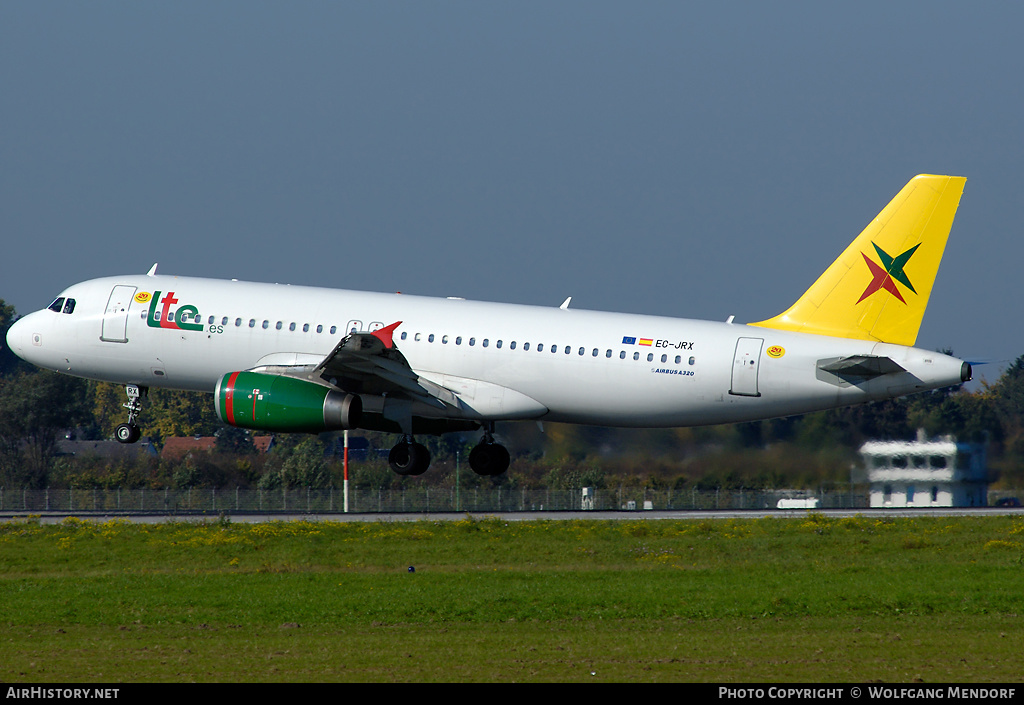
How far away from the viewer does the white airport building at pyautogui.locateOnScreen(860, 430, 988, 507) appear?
39.0 m

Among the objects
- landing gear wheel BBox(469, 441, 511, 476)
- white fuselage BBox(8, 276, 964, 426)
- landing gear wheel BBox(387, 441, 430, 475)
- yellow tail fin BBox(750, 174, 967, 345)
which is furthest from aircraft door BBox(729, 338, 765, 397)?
landing gear wheel BBox(387, 441, 430, 475)

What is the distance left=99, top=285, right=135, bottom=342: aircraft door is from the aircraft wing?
6157mm

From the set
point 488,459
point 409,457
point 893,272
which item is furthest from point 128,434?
point 893,272

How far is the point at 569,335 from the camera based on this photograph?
108ft

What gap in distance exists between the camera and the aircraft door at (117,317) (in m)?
35.0

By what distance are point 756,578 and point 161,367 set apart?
17358mm

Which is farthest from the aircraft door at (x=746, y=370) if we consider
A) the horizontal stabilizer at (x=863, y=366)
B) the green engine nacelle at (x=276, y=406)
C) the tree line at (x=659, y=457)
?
the green engine nacelle at (x=276, y=406)

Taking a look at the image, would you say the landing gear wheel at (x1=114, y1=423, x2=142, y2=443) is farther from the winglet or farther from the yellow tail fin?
the yellow tail fin

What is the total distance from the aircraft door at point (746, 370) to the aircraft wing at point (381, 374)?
754 cm

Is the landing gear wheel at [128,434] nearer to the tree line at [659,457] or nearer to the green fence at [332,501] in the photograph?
the tree line at [659,457]

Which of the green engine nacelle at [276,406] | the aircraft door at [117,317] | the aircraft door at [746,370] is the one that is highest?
the aircraft door at [117,317]

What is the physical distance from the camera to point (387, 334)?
110ft
